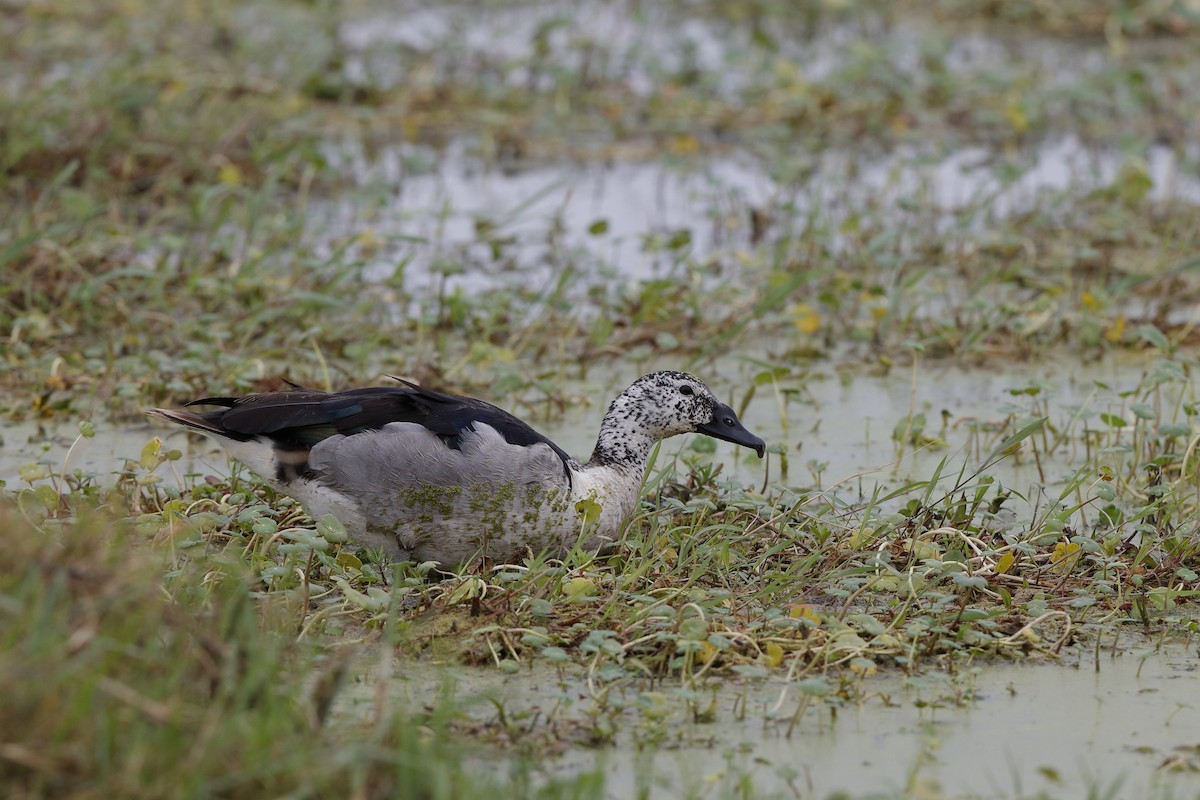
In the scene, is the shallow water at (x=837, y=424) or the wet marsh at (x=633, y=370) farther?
the shallow water at (x=837, y=424)

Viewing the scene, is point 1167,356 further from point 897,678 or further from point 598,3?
point 598,3

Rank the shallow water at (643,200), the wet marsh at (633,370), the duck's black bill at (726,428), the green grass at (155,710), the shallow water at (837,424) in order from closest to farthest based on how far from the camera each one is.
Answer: the green grass at (155,710)
the wet marsh at (633,370)
the duck's black bill at (726,428)
the shallow water at (837,424)
the shallow water at (643,200)

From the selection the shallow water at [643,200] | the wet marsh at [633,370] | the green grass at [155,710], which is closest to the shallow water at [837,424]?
the wet marsh at [633,370]

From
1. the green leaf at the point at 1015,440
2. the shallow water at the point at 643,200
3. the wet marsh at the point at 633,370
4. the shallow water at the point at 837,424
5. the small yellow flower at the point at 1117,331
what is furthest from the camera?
the shallow water at the point at 643,200

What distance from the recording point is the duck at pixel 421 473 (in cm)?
479

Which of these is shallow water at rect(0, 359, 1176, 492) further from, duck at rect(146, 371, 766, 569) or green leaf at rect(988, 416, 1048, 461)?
duck at rect(146, 371, 766, 569)

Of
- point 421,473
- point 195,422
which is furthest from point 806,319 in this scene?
point 195,422

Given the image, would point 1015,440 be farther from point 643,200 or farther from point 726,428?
point 643,200

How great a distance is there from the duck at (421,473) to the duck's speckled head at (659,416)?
0.22 metres

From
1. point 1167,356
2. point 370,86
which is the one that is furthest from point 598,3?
point 1167,356

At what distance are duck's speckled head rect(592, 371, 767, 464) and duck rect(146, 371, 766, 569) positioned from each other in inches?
8.7

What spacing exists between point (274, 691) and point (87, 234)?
4732mm

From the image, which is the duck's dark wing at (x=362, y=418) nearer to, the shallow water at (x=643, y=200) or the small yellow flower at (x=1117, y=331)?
the shallow water at (x=643, y=200)

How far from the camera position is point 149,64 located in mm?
10109
